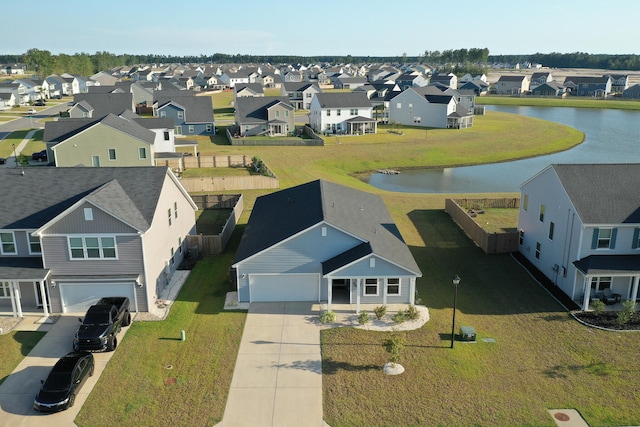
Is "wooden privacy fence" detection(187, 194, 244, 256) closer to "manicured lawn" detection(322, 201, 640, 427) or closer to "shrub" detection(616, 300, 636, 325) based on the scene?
"manicured lawn" detection(322, 201, 640, 427)

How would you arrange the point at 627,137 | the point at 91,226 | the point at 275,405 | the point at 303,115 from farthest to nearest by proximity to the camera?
the point at 303,115
the point at 627,137
the point at 91,226
the point at 275,405

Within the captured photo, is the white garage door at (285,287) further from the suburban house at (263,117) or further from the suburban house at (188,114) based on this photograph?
the suburban house at (188,114)

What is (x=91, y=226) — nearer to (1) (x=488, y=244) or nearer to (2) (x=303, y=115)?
(1) (x=488, y=244)

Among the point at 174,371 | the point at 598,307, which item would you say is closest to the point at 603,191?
the point at 598,307

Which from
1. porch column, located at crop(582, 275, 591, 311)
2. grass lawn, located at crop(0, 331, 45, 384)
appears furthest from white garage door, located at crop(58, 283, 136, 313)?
porch column, located at crop(582, 275, 591, 311)

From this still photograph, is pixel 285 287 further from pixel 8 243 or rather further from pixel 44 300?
pixel 8 243

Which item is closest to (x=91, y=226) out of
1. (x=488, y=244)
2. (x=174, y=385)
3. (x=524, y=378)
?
(x=174, y=385)

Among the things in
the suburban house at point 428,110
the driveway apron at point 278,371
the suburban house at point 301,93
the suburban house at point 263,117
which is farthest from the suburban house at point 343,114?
the driveway apron at point 278,371
